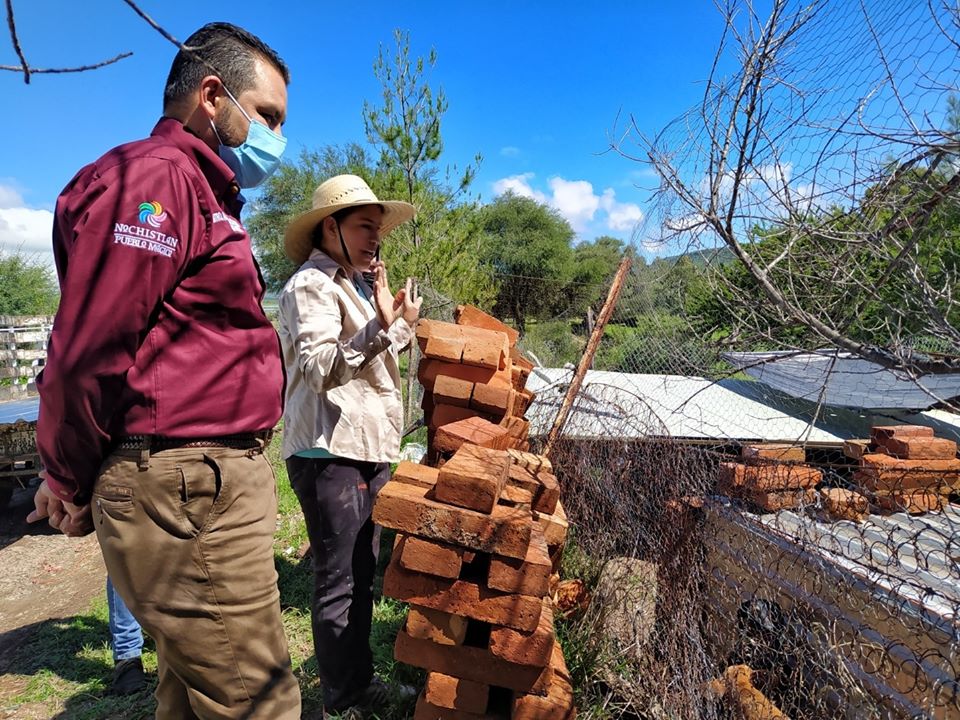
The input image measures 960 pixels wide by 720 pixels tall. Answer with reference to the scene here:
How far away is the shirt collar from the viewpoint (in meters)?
1.49

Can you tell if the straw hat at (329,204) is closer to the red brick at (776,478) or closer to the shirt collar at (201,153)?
the shirt collar at (201,153)

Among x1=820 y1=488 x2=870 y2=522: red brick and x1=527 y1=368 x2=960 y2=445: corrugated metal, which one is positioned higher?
x1=527 y1=368 x2=960 y2=445: corrugated metal

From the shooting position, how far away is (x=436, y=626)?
6.56 feet

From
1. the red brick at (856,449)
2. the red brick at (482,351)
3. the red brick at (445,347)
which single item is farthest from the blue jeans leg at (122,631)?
the red brick at (856,449)

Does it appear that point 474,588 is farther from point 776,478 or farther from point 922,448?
point 922,448

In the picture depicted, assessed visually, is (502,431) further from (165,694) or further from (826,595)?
(826,595)

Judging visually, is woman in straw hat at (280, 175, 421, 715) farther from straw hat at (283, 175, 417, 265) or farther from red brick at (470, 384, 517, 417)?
red brick at (470, 384, 517, 417)

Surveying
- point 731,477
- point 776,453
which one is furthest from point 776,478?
point 776,453

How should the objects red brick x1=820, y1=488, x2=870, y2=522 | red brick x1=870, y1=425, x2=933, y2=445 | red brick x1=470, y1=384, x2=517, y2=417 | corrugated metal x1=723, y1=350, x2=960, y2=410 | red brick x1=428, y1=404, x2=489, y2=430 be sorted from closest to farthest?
red brick x1=470, y1=384, x2=517, y2=417 → red brick x1=428, y1=404, x2=489, y2=430 → red brick x1=820, y1=488, x2=870, y2=522 → red brick x1=870, y1=425, x2=933, y2=445 → corrugated metal x1=723, y1=350, x2=960, y2=410

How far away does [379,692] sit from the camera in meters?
2.34

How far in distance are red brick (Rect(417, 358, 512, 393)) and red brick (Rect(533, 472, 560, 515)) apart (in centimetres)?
62

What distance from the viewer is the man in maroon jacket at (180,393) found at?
50.0 inches

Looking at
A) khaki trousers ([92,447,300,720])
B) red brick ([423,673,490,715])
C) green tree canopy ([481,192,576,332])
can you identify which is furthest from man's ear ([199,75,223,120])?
green tree canopy ([481,192,576,332])

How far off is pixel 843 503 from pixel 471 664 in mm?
2614
